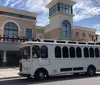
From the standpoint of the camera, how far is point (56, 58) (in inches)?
601

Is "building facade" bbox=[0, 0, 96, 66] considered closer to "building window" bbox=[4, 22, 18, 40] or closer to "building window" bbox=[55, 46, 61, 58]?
"building window" bbox=[4, 22, 18, 40]

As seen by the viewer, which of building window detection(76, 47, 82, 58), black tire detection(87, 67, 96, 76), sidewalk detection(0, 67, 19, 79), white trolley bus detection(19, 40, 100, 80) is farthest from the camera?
sidewalk detection(0, 67, 19, 79)

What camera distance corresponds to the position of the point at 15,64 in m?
33.0

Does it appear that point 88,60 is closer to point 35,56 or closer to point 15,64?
point 35,56

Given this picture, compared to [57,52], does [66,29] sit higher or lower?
higher

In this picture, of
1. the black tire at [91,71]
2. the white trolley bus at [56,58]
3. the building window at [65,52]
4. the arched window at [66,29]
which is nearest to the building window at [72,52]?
the white trolley bus at [56,58]

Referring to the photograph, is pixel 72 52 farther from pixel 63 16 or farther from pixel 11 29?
pixel 63 16

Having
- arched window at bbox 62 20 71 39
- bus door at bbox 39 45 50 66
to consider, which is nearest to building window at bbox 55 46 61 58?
bus door at bbox 39 45 50 66

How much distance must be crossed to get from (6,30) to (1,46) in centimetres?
643

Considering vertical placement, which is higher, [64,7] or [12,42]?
[64,7]

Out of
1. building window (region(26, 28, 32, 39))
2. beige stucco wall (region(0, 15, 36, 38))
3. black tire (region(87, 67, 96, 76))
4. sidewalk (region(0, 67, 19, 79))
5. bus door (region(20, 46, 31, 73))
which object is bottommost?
sidewalk (region(0, 67, 19, 79))

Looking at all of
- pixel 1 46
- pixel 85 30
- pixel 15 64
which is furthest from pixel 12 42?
pixel 85 30

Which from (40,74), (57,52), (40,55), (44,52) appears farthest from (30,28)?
(40,74)

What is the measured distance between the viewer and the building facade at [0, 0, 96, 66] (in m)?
32.0
